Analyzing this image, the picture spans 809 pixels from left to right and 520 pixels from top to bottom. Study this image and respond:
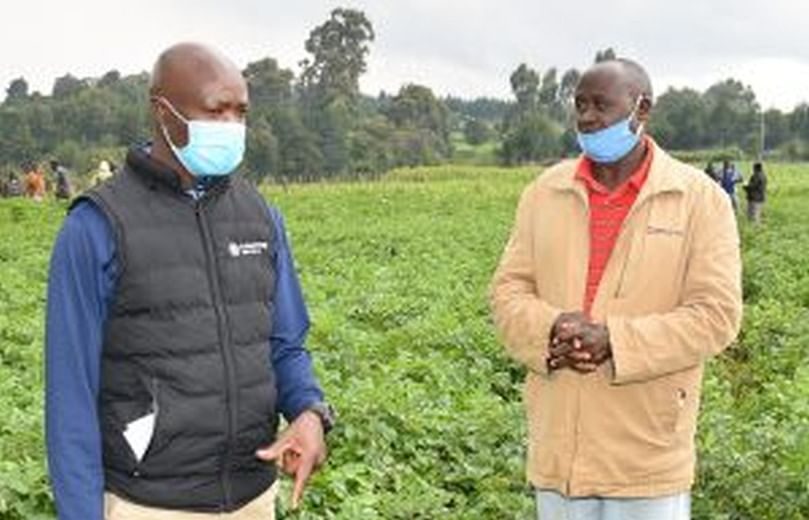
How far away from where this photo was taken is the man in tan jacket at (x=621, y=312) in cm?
453

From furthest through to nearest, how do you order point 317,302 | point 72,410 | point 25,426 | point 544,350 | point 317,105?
point 317,105
point 317,302
point 25,426
point 544,350
point 72,410

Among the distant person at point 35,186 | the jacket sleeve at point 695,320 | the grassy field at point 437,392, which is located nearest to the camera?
the jacket sleeve at point 695,320

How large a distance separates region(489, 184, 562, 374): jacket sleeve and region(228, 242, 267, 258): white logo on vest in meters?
1.04

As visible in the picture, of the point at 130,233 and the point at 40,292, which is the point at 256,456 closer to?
the point at 130,233

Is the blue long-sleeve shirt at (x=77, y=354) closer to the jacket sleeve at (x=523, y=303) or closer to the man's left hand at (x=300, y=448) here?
the man's left hand at (x=300, y=448)

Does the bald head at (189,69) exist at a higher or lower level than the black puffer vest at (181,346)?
higher

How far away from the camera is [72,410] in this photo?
12.4 feet

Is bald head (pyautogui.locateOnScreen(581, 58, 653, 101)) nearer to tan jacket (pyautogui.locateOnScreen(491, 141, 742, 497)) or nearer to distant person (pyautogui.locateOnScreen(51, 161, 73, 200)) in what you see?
tan jacket (pyautogui.locateOnScreen(491, 141, 742, 497))

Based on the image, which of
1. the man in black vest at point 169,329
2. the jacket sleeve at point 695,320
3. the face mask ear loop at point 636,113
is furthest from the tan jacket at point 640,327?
the man in black vest at point 169,329

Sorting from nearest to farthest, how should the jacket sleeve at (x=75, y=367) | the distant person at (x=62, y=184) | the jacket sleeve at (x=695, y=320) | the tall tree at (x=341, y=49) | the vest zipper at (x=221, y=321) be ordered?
the jacket sleeve at (x=75, y=367), the vest zipper at (x=221, y=321), the jacket sleeve at (x=695, y=320), the distant person at (x=62, y=184), the tall tree at (x=341, y=49)

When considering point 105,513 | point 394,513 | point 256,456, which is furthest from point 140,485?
point 394,513

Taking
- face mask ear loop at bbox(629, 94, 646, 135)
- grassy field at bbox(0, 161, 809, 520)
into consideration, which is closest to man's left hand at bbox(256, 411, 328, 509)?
face mask ear loop at bbox(629, 94, 646, 135)

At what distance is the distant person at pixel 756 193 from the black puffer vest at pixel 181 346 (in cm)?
2881

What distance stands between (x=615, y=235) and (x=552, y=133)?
8529cm
